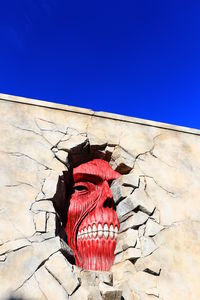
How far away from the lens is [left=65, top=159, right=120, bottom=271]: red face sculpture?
2.57m

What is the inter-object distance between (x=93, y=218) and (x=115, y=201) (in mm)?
257

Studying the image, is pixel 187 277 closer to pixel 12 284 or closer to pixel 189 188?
pixel 189 188

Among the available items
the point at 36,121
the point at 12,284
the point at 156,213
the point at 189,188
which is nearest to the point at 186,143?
the point at 189,188

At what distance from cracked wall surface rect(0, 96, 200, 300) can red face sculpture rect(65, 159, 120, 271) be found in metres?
0.08

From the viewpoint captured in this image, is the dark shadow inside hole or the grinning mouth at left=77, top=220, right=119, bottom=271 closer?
the dark shadow inside hole

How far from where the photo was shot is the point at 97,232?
2.63 metres

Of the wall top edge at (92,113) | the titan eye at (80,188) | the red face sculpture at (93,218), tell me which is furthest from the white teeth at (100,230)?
the wall top edge at (92,113)

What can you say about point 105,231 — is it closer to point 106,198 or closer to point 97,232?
point 97,232

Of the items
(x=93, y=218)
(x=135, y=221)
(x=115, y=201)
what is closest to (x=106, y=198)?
(x=115, y=201)

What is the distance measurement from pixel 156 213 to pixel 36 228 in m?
1.03

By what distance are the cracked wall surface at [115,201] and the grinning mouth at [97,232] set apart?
94 mm

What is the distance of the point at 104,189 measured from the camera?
281 cm

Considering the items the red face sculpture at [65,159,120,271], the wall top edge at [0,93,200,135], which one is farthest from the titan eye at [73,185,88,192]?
the wall top edge at [0,93,200,135]

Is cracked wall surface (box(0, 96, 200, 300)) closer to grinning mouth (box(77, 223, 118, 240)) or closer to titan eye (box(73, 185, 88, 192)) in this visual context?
grinning mouth (box(77, 223, 118, 240))
